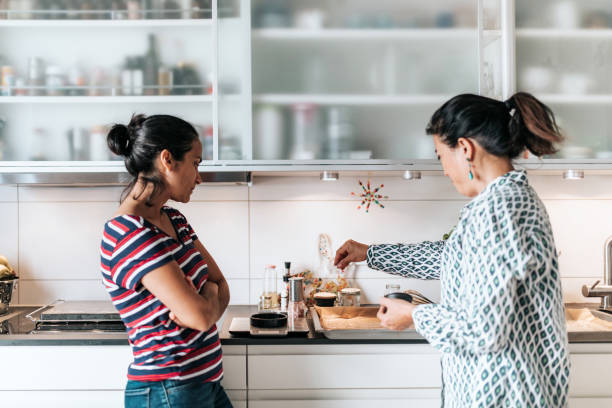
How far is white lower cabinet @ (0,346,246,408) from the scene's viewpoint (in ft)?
6.07

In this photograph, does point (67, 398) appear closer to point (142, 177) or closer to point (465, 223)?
point (142, 177)

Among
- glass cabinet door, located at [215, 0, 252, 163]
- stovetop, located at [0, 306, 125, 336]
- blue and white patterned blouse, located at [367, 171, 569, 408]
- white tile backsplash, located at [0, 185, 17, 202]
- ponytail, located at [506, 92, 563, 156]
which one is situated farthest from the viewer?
white tile backsplash, located at [0, 185, 17, 202]

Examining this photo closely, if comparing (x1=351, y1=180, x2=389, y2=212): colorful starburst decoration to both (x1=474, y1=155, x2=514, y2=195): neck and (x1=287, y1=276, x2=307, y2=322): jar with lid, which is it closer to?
(x1=287, y1=276, x2=307, y2=322): jar with lid

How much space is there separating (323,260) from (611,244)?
1.23 m

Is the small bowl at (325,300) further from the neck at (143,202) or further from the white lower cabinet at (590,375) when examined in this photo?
the neck at (143,202)

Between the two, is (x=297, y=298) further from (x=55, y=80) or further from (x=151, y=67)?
(x=55, y=80)

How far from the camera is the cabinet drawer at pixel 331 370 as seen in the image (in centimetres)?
186

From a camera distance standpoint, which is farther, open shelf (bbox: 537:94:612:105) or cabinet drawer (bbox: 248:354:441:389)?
open shelf (bbox: 537:94:612:105)

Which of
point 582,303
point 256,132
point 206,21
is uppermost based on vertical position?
point 206,21

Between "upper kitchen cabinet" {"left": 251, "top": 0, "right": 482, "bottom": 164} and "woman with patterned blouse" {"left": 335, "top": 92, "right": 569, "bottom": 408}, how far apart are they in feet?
2.77

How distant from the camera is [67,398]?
186 centimetres

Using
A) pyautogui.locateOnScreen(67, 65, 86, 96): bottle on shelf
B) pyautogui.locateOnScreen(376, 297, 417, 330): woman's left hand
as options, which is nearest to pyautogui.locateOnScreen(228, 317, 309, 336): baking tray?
pyautogui.locateOnScreen(376, 297, 417, 330): woman's left hand

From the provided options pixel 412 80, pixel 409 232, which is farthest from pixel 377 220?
pixel 412 80

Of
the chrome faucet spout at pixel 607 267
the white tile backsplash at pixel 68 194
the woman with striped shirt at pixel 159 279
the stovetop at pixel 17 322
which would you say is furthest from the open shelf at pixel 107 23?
the chrome faucet spout at pixel 607 267
